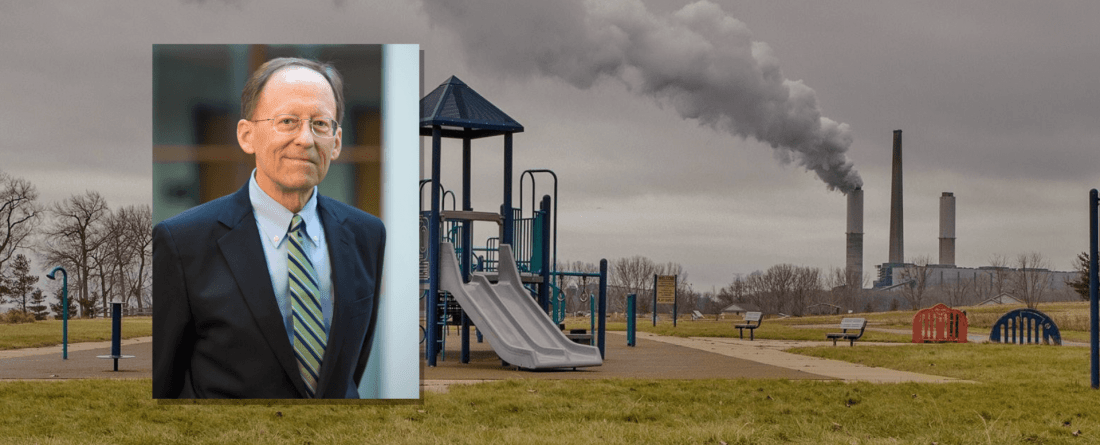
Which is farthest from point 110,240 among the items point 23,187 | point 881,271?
point 881,271

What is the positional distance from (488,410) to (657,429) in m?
1.70

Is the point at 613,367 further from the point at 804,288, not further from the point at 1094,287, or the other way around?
the point at 804,288

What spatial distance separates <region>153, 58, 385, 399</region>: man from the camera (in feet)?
26.1

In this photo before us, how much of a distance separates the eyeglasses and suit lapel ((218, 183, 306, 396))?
2.21ft

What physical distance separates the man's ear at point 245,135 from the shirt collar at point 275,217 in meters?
0.22

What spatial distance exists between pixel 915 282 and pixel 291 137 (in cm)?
7031

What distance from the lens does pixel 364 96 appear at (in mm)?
8297

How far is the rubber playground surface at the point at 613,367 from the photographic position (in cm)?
1303

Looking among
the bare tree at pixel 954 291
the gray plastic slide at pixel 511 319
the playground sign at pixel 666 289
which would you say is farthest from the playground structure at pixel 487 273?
the bare tree at pixel 954 291

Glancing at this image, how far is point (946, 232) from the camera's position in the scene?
8038 centimetres

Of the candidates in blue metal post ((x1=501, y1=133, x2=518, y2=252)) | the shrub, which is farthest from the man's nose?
the shrub

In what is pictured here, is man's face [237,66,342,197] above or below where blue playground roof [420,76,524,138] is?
below

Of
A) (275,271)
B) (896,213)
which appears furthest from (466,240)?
(896,213)

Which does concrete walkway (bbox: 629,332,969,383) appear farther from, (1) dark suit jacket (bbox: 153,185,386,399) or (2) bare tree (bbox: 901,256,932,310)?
(2) bare tree (bbox: 901,256,932,310)
